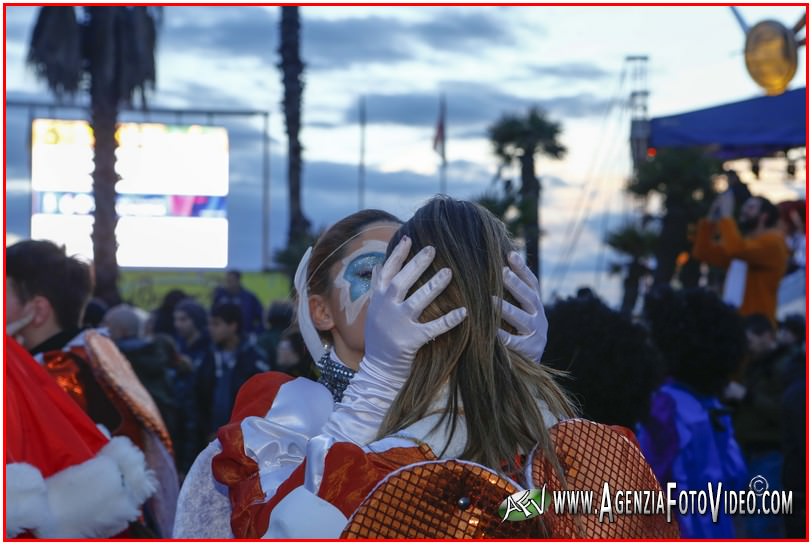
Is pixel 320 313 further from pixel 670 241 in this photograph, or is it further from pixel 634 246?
pixel 634 246

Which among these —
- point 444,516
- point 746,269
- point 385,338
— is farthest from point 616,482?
point 746,269

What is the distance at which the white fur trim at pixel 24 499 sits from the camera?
314cm

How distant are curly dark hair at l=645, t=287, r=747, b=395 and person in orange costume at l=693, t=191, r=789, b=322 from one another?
314cm

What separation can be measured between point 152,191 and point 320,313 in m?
25.8

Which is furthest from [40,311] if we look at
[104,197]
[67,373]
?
[104,197]

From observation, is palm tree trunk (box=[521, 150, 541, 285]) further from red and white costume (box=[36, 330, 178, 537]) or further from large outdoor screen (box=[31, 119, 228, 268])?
large outdoor screen (box=[31, 119, 228, 268])

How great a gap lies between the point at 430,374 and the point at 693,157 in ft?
61.9

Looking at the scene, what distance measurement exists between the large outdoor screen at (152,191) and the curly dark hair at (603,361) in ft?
76.9

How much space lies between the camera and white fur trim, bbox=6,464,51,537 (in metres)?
3.14

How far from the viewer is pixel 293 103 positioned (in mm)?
18000

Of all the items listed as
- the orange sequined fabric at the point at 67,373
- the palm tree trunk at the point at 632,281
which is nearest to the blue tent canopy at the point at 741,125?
the orange sequined fabric at the point at 67,373

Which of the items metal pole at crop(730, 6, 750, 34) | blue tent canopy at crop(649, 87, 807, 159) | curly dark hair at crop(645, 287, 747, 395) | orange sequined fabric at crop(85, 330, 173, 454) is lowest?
orange sequined fabric at crop(85, 330, 173, 454)

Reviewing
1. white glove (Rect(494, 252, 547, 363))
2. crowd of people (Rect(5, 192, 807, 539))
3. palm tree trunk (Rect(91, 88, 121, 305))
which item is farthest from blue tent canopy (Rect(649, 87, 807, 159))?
palm tree trunk (Rect(91, 88, 121, 305))

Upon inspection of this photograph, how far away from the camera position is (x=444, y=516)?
165 cm
